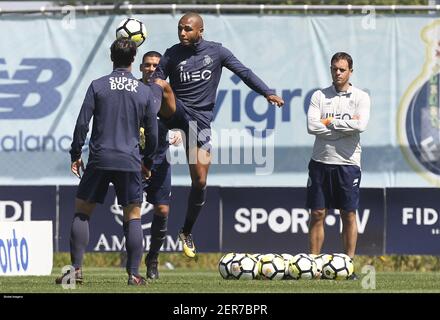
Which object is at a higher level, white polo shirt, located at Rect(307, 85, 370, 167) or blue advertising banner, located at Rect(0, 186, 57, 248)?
white polo shirt, located at Rect(307, 85, 370, 167)

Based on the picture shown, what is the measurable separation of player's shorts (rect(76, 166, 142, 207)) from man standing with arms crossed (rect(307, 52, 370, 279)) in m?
3.05

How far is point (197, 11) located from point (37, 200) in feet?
10.7

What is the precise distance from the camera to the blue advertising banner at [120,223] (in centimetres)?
1742

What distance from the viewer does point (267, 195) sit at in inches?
693

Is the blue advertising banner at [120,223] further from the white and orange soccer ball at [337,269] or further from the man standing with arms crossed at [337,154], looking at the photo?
the white and orange soccer ball at [337,269]

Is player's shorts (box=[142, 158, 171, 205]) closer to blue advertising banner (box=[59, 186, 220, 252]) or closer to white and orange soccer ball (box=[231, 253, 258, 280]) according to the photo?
white and orange soccer ball (box=[231, 253, 258, 280])

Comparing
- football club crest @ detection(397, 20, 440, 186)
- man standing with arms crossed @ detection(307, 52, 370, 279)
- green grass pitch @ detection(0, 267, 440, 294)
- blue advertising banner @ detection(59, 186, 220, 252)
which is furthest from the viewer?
football club crest @ detection(397, 20, 440, 186)

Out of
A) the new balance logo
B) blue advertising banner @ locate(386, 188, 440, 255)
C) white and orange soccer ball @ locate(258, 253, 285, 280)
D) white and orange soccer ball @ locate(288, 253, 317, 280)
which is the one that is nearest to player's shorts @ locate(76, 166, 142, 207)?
white and orange soccer ball @ locate(258, 253, 285, 280)

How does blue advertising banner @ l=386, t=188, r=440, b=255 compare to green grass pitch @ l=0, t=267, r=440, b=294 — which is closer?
green grass pitch @ l=0, t=267, r=440, b=294

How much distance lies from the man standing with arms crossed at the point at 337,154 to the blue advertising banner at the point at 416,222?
9.68 ft

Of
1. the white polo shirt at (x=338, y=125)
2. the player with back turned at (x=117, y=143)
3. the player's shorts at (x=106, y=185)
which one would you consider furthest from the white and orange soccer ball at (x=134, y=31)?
the player's shorts at (x=106, y=185)

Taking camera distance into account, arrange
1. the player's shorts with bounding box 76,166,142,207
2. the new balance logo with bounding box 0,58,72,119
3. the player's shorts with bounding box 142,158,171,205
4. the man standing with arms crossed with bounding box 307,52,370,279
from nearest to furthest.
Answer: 1. the player's shorts with bounding box 76,166,142,207
2. the player's shorts with bounding box 142,158,171,205
3. the man standing with arms crossed with bounding box 307,52,370,279
4. the new balance logo with bounding box 0,58,72,119

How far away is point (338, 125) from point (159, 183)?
208cm

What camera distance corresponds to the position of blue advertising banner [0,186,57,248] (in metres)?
17.5
